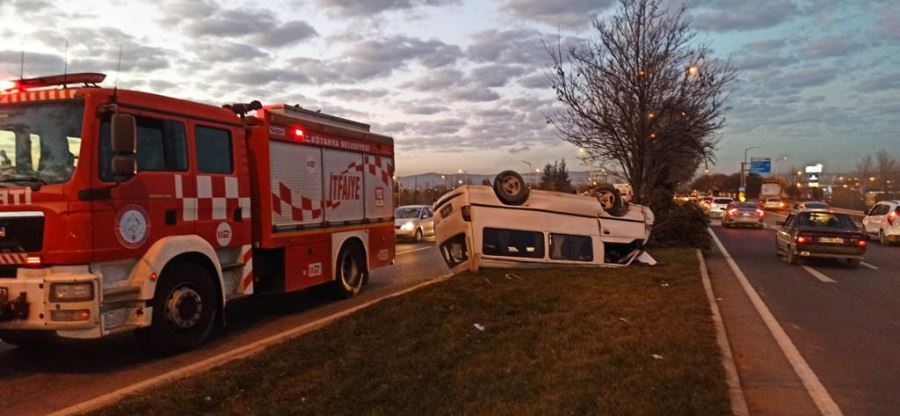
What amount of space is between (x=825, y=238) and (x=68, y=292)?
1686cm

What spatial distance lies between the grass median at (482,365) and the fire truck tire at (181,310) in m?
1.16

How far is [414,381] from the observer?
5.71 m

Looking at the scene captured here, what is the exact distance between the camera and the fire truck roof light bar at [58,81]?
21.7 feet

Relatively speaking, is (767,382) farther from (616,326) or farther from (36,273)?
(36,273)

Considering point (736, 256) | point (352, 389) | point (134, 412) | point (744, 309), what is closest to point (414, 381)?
point (352, 389)

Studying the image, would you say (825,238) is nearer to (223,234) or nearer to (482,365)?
(482,365)

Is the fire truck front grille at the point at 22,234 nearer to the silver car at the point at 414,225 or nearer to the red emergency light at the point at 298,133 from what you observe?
the red emergency light at the point at 298,133

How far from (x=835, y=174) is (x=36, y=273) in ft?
476

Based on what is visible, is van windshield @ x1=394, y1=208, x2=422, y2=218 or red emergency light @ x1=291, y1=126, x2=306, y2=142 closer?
red emergency light @ x1=291, y1=126, x2=306, y2=142

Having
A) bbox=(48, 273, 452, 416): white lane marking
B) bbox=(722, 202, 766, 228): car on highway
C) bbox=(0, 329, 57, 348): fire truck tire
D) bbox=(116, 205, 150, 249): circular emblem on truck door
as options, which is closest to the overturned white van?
bbox=(48, 273, 452, 416): white lane marking

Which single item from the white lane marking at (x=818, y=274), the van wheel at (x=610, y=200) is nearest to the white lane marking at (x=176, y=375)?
the van wheel at (x=610, y=200)

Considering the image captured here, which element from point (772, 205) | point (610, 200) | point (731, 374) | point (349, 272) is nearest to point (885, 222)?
point (610, 200)

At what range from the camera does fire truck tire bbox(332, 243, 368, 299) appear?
1077cm

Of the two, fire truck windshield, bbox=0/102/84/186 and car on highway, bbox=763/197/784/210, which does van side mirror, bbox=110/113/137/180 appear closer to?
fire truck windshield, bbox=0/102/84/186
